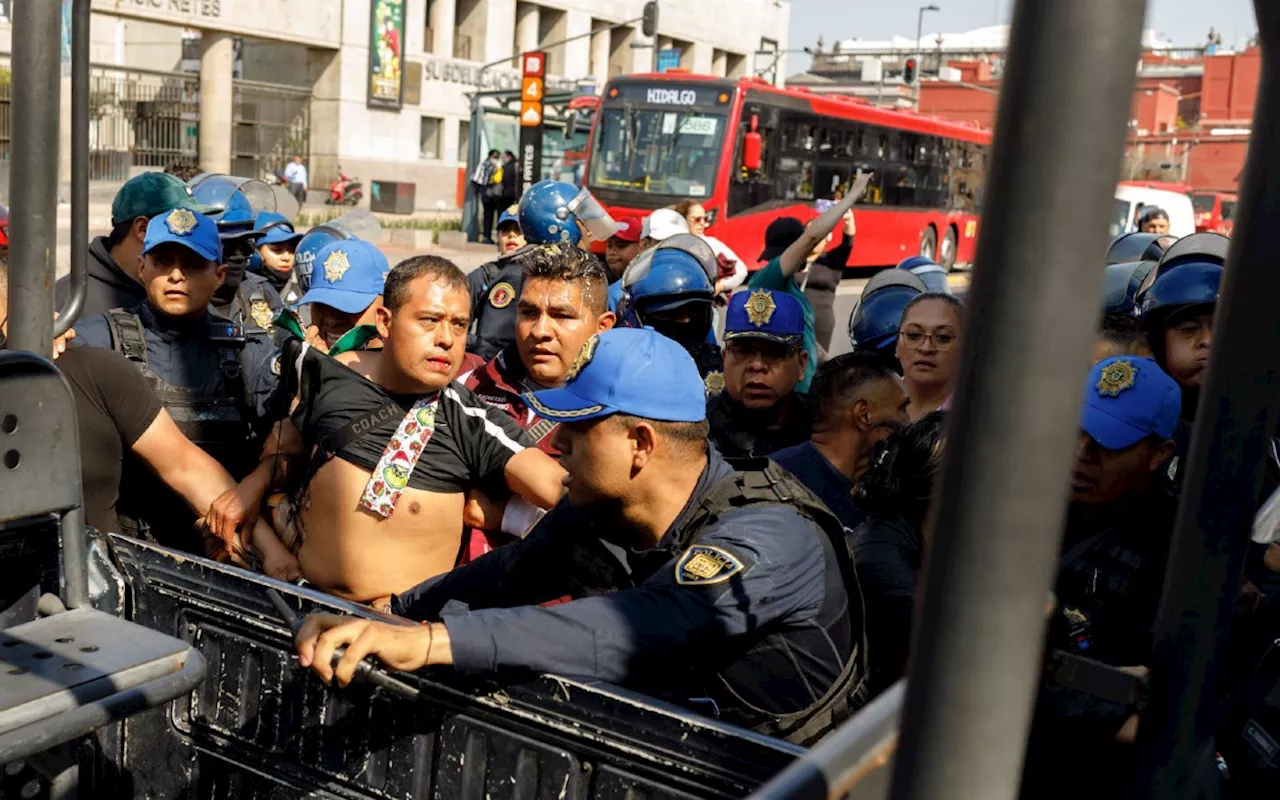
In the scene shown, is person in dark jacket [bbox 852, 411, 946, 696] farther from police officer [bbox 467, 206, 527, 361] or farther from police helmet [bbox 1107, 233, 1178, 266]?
police helmet [bbox 1107, 233, 1178, 266]

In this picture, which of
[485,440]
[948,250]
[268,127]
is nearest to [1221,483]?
[485,440]

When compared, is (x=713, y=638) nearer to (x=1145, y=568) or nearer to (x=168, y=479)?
(x=1145, y=568)

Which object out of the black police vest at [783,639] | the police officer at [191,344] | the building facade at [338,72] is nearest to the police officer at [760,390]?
the police officer at [191,344]

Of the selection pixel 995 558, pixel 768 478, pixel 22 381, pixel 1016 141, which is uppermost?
pixel 1016 141

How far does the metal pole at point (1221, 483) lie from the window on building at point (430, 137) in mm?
42956

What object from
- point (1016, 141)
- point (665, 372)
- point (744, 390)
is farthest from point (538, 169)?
point (1016, 141)

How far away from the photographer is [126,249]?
16.4ft

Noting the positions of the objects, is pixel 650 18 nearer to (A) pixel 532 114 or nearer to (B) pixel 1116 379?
(A) pixel 532 114

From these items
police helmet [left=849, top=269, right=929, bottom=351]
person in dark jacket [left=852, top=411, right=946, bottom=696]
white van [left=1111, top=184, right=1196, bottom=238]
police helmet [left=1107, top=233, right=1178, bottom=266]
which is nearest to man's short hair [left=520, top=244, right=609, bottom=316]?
police helmet [left=849, top=269, right=929, bottom=351]

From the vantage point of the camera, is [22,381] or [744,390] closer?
[22,381]

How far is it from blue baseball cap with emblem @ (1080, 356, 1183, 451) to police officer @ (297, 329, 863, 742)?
955 mm

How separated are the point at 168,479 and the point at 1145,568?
255cm

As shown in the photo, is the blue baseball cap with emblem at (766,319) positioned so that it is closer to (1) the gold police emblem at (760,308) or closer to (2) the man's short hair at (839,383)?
(1) the gold police emblem at (760,308)

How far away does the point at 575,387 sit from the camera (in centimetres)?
277
